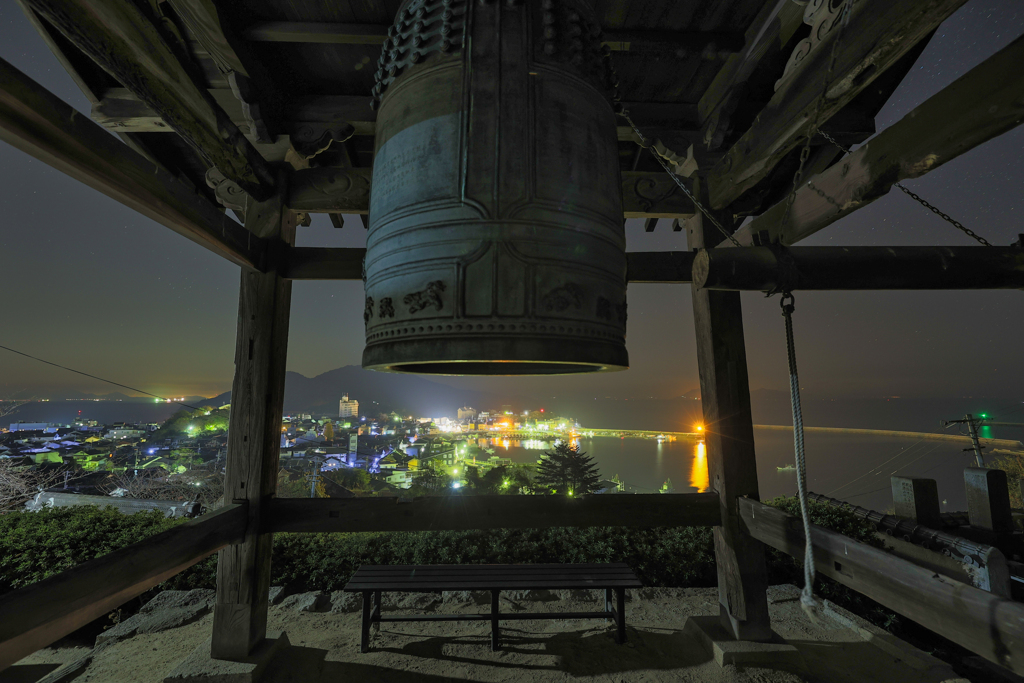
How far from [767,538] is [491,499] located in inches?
83.0

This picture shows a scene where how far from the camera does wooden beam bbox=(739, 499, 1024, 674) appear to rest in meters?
1.54

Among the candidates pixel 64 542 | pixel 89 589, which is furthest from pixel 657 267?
pixel 64 542

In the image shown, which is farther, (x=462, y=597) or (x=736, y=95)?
(x=462, y=597)

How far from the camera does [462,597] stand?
518 centimetres

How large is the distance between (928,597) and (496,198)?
250cm

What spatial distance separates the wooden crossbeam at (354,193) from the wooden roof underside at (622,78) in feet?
0.09

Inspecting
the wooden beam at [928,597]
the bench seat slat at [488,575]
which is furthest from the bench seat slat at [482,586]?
the wooden beam at [928,597]

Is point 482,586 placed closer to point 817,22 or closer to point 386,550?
point 386,550

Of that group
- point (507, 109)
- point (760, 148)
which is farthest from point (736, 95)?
point (507, 109)

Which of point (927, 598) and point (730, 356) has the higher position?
point (730, 356)

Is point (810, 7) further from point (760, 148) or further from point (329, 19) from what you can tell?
point (329, 19)

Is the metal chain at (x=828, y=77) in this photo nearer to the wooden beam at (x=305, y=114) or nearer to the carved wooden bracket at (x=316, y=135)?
the wooden beam at (x=305, y=114)

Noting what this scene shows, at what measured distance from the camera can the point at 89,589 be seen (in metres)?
2.11

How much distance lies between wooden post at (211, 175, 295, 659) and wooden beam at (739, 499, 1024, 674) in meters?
→ 4.04
